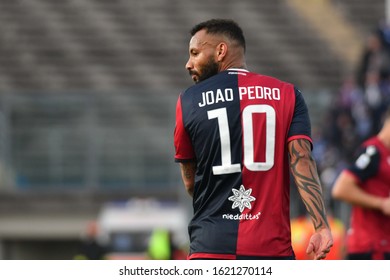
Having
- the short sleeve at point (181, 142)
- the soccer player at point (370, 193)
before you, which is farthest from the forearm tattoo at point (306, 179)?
the soccer player at point (370, 193)

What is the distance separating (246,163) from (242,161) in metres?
0.02

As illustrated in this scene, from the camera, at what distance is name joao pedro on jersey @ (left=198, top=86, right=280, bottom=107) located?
545 centimetres

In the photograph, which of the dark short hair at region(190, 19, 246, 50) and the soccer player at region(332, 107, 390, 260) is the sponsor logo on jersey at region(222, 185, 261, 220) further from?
the soccer player at region(332, 107, 390, 260)

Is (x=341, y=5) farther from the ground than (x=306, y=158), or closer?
farther from the ground

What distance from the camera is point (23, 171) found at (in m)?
24.5

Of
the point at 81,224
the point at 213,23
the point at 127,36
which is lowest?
the point at 81,224

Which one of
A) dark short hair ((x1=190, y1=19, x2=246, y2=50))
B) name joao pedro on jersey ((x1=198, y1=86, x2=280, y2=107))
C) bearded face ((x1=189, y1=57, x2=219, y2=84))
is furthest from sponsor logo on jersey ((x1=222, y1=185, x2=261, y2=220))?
dark short hair ((x1=190, y1=19, x2=246, y2=50))

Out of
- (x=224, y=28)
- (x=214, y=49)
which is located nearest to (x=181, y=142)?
(x=214, y=49)

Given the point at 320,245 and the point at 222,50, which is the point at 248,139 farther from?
the point at 320,245

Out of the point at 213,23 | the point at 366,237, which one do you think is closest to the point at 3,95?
the point at 366,237

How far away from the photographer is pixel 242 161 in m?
5.39

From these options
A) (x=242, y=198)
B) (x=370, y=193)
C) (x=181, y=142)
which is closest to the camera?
(x=242, y=198)

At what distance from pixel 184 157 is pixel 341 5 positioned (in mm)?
22239

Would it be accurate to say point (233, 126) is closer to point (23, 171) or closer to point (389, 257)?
point (389, 257)
